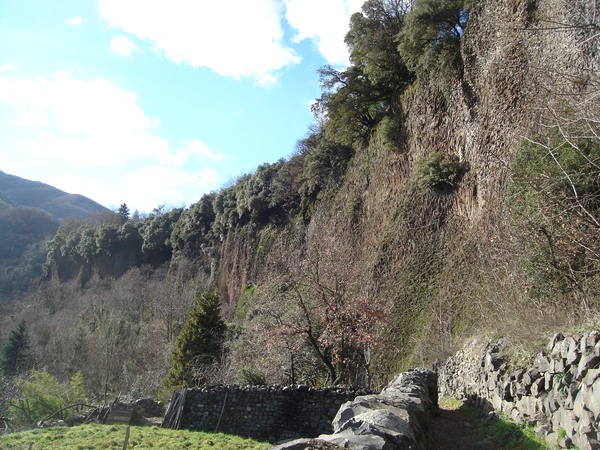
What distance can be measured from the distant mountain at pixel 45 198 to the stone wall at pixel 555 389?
139230 mm

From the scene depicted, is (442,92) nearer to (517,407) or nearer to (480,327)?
(480,327)

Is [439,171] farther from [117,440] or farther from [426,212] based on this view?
[117,440]

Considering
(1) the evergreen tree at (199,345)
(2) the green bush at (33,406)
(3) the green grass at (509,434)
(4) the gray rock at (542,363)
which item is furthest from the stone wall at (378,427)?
(2) the green bush at (33,406)

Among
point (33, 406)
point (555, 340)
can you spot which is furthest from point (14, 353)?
point (555, 340)

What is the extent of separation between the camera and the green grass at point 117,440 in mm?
10469

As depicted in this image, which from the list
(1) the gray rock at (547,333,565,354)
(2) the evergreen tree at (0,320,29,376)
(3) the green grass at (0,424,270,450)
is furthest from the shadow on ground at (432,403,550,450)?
(2) the evergreen tree at (0,320,29,376)

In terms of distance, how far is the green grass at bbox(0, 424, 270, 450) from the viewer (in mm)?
10469

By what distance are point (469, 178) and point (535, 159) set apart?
690 cm

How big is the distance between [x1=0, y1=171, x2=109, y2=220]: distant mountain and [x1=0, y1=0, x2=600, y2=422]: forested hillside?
116644 millimetres

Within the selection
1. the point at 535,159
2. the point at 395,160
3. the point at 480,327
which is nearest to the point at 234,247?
the point at 395,160

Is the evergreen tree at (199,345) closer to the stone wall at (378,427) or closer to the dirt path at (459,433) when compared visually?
the dirt path at (459,433)

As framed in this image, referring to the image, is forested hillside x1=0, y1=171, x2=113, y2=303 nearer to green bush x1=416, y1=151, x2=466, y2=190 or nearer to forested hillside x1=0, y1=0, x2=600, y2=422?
forested hillside x1=0, y1=0, x2=600, y2=422

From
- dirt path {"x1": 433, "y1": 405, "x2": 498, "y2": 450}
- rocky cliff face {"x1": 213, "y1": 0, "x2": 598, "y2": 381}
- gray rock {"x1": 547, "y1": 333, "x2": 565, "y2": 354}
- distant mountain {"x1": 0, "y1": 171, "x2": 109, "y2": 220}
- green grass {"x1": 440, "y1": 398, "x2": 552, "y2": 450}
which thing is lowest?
dirt path {"x1": 433, "y1": 405, "x2": 498, "y2": 450}

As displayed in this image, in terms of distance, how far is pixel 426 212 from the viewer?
66.3 feet
